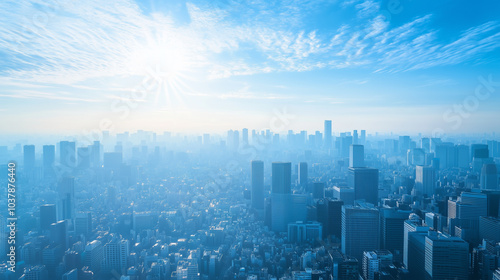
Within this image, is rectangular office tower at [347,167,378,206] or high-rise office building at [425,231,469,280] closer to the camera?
high-rise office building at [425,231,469,280]

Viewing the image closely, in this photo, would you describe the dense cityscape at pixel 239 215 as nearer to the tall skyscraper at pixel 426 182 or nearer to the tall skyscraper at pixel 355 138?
the tall skyscraper at pixel 426 182

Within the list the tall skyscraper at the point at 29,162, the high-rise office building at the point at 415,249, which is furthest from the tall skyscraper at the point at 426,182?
the tall skyscraper at the point at 29,162

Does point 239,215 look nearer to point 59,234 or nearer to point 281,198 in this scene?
point 281,198

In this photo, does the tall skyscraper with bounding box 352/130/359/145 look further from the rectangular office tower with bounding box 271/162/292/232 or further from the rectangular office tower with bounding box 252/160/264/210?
the rectangular office tower with bounding box 271/162/292/232

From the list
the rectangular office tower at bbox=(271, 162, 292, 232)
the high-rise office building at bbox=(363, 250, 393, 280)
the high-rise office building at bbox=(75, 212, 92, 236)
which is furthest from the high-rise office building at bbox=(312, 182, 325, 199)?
the high-rise office building at bbox=(75, 212, 92, 236)

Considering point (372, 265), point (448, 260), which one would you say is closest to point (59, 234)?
point (372, 265)
